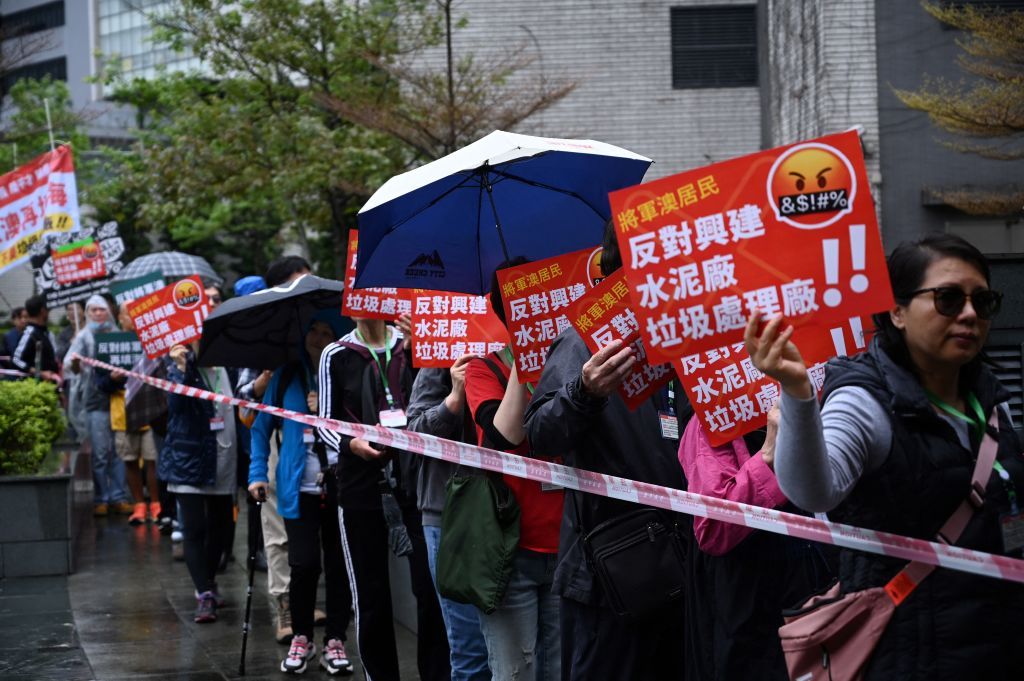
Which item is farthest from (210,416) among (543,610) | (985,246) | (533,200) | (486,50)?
(486,50)

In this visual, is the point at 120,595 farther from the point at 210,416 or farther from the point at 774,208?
the point at 774,208

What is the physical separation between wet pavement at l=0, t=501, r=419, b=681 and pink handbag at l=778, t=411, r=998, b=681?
4665 mm

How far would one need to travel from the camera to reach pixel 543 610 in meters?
5.02

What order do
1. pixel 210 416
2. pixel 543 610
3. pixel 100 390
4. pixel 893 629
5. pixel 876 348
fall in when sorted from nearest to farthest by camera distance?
pixel 893 629, pixel 876 348, pixel 543 610, pixel 210 416, pixel 100 390

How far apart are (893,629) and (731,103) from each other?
54.1 feet

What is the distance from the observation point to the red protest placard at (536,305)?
4.77 m

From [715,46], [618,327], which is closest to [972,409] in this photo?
[618,327]

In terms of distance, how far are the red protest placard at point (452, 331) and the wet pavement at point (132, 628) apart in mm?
2566

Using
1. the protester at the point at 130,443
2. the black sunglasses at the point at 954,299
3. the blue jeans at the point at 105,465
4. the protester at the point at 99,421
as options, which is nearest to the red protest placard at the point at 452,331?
the black sunglasses at the point at 954,299

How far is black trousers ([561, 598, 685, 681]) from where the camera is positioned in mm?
4211

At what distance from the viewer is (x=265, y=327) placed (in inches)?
305

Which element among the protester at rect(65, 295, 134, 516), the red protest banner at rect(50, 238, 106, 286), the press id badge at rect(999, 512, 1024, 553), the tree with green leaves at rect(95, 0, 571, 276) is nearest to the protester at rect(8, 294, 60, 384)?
the red protest banner at rect(50, 238, 106, 286)

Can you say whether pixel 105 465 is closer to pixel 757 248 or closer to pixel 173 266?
pixel 173 266

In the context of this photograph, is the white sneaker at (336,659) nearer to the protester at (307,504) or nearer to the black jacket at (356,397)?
the protester at (307,504)
